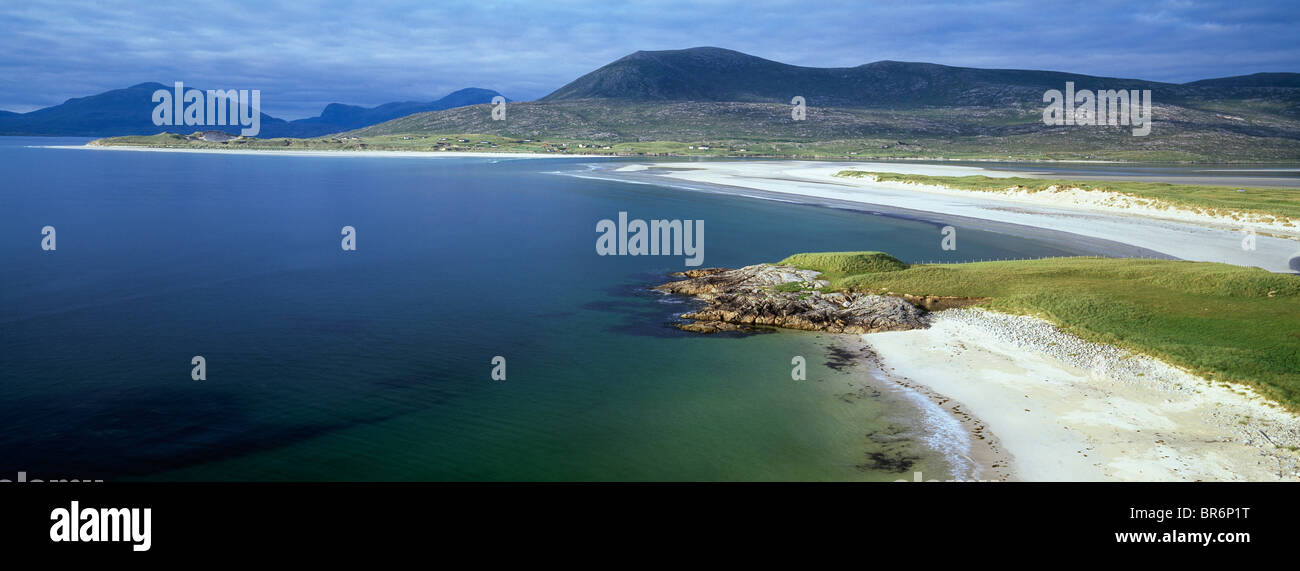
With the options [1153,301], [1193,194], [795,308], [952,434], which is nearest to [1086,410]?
[952,434]

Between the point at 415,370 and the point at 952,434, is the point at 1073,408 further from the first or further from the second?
Result: the point at 415,370

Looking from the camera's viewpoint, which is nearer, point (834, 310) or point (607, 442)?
point (607, 442)

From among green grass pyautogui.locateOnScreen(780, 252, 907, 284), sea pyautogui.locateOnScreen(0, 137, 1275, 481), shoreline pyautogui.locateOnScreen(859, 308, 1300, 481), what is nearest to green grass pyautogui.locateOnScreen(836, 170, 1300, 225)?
sea pyautogui.locateOnScreen(0, 137, 1275, 481)

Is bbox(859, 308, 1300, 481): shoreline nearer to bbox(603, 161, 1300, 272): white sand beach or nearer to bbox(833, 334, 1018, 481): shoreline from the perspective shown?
bbox(833, 334, 1018, 481): shoreline

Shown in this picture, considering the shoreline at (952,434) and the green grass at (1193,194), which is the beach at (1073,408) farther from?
the green grass at (1193,194)
